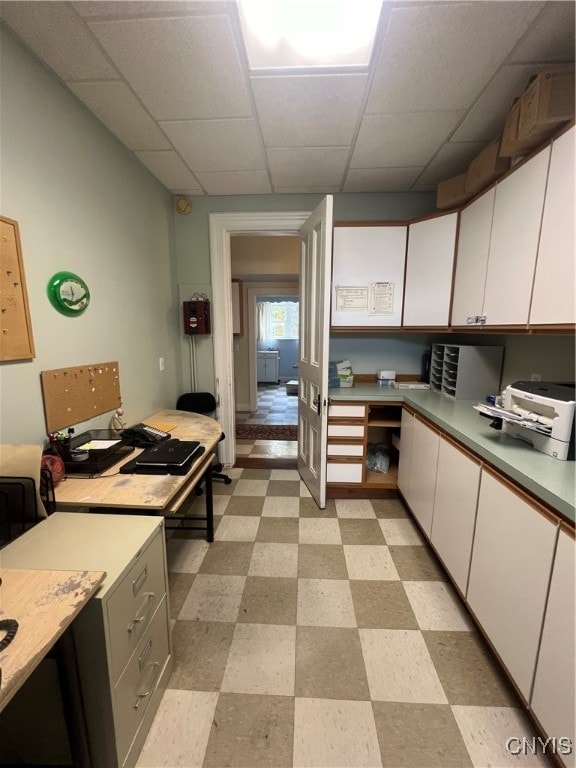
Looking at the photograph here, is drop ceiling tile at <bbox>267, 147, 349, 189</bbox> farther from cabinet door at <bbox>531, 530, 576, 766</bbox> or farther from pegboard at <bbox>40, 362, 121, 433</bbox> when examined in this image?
cabinet door at <bbox>531, 530, 576, 766</bbox>

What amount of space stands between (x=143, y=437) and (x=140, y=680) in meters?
1.09

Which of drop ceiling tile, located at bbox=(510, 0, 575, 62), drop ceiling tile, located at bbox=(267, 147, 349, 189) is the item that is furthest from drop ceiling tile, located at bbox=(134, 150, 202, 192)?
drop ceiling tile, located at bbox=(510, 0, 575, 62)

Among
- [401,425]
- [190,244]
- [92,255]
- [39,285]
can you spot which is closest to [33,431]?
[39,285]

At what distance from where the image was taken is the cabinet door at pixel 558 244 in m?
1.28

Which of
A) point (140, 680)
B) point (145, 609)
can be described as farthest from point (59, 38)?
point (140, 680)

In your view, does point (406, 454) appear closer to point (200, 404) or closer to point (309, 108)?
point (200, 404)

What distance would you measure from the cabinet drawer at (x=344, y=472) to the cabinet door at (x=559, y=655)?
5.20ft

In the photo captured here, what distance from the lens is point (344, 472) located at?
103 inches

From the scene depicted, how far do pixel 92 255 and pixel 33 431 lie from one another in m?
1.02

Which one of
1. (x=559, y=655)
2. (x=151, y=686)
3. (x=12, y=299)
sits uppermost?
(x=12, y=299)

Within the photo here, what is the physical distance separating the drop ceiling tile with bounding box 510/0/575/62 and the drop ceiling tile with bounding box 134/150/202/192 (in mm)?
1969

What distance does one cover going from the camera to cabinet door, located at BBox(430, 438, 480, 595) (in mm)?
1507

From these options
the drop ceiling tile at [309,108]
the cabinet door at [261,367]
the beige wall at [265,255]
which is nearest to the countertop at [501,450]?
the drop ceiling tile at [309,108]

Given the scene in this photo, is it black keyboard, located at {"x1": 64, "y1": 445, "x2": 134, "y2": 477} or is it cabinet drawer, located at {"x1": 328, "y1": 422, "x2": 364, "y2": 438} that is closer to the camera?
black keyboard, located at {"x1": 64, "y1": 445, "x2": 134, "y2": 477}
